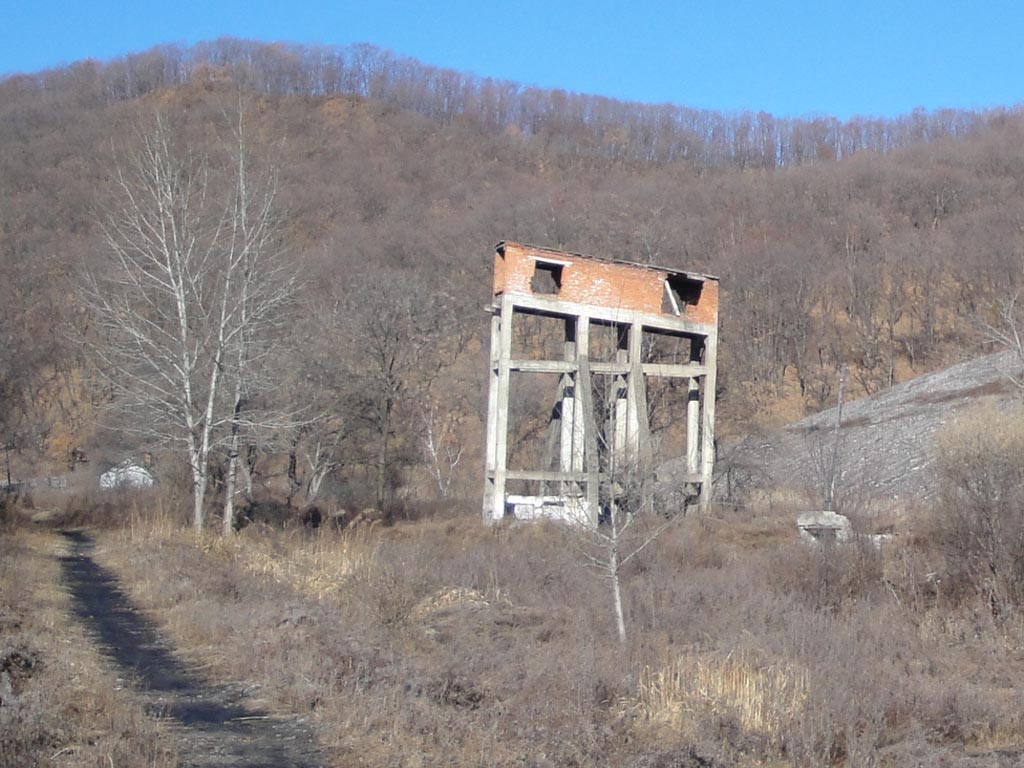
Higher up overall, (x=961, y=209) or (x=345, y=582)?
(x=961, y=209)

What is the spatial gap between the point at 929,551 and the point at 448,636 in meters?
7.87

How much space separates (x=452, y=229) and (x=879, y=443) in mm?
56159

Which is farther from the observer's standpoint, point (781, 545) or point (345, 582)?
point (781, 545)

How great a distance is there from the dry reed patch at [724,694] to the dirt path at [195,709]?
8.76 ft

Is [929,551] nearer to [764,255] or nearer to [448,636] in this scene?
[448,636]

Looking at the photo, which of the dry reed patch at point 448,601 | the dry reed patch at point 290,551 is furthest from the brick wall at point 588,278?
the dry reed patch at point 448,601

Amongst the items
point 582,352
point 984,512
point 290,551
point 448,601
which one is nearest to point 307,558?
point 290,551

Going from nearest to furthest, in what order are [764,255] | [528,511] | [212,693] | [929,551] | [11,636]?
[212,693] < [11,636] < [929,551] < [528,511] < [764,255]

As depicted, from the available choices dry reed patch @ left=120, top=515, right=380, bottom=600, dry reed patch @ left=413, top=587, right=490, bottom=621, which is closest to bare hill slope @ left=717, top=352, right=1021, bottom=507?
dry reed patch @ left=120, top=515, right=380, bottom=600

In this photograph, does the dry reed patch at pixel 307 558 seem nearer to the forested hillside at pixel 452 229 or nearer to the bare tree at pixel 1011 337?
the forested hillside at pixel 452 229

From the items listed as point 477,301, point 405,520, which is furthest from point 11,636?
point 477,301

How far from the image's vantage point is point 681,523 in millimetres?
21344

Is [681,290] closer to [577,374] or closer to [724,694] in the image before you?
[577,374]

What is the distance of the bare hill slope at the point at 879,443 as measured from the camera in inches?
1126
